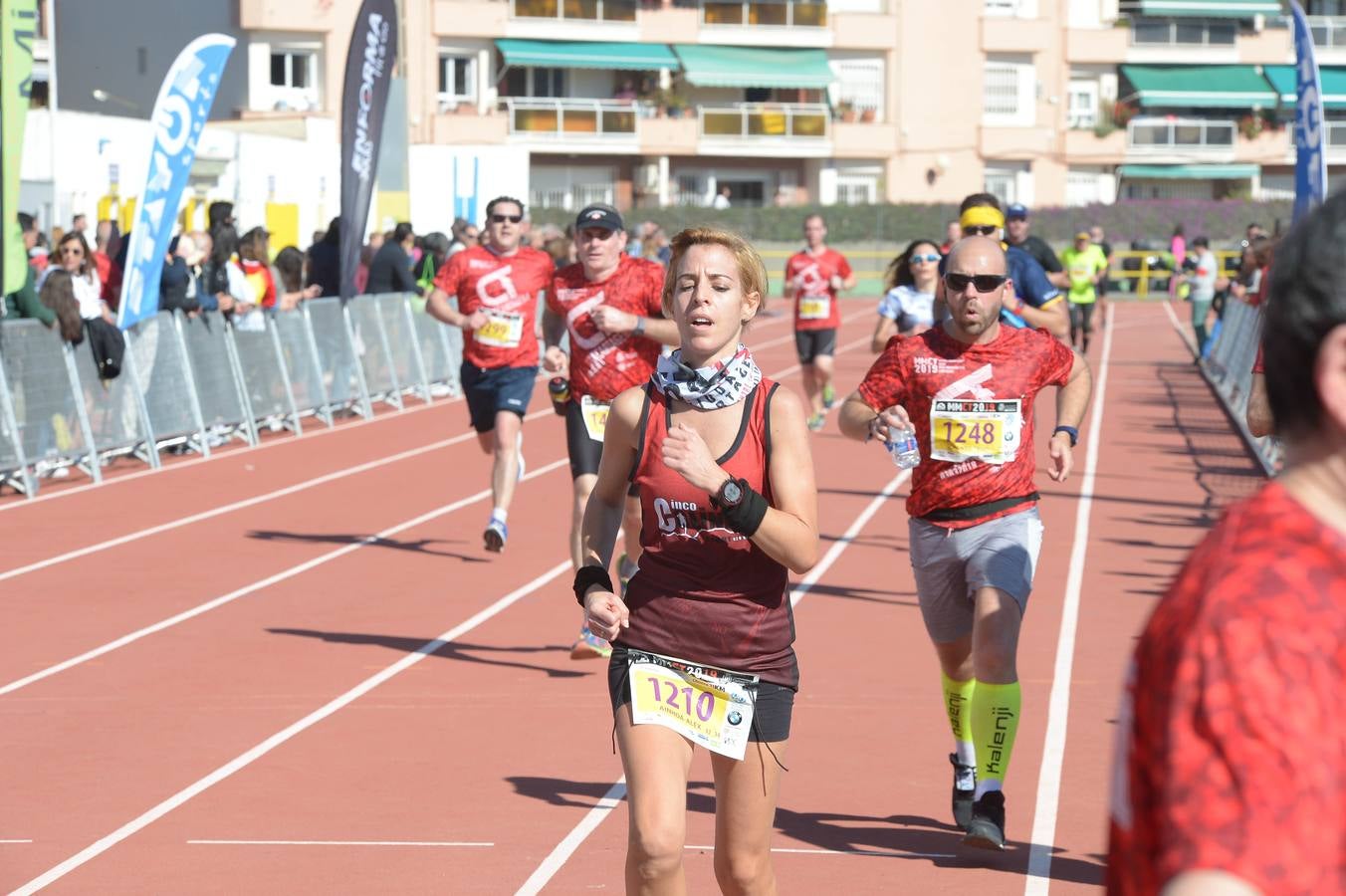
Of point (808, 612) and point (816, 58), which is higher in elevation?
point (816, 58)

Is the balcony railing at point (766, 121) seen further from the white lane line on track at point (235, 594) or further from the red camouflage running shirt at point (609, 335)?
the red camouflage running shirt at point (609, 335)

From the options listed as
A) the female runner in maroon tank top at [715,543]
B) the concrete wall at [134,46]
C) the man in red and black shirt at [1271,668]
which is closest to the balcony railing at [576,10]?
the concrete wall at [134,46]

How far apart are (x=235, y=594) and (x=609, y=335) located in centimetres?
325

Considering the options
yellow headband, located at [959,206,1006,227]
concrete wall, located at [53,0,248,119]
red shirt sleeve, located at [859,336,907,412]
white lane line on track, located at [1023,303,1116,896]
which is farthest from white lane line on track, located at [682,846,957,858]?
concrete wall, located at [53,0,248,119]

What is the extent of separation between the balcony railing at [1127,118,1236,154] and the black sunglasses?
6774cm

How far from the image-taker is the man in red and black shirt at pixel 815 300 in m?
20.3

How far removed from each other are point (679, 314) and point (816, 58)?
214 ft

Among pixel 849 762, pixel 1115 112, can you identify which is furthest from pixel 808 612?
pixel 1115 112

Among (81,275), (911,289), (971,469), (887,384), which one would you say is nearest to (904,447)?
(971,469)

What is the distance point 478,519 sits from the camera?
15109 millimetres

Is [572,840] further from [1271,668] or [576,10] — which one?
[576,10]

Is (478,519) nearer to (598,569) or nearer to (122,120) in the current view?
(598,569)

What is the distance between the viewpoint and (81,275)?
1653 cm

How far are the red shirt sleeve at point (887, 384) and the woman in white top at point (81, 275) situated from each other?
10.4 metres
